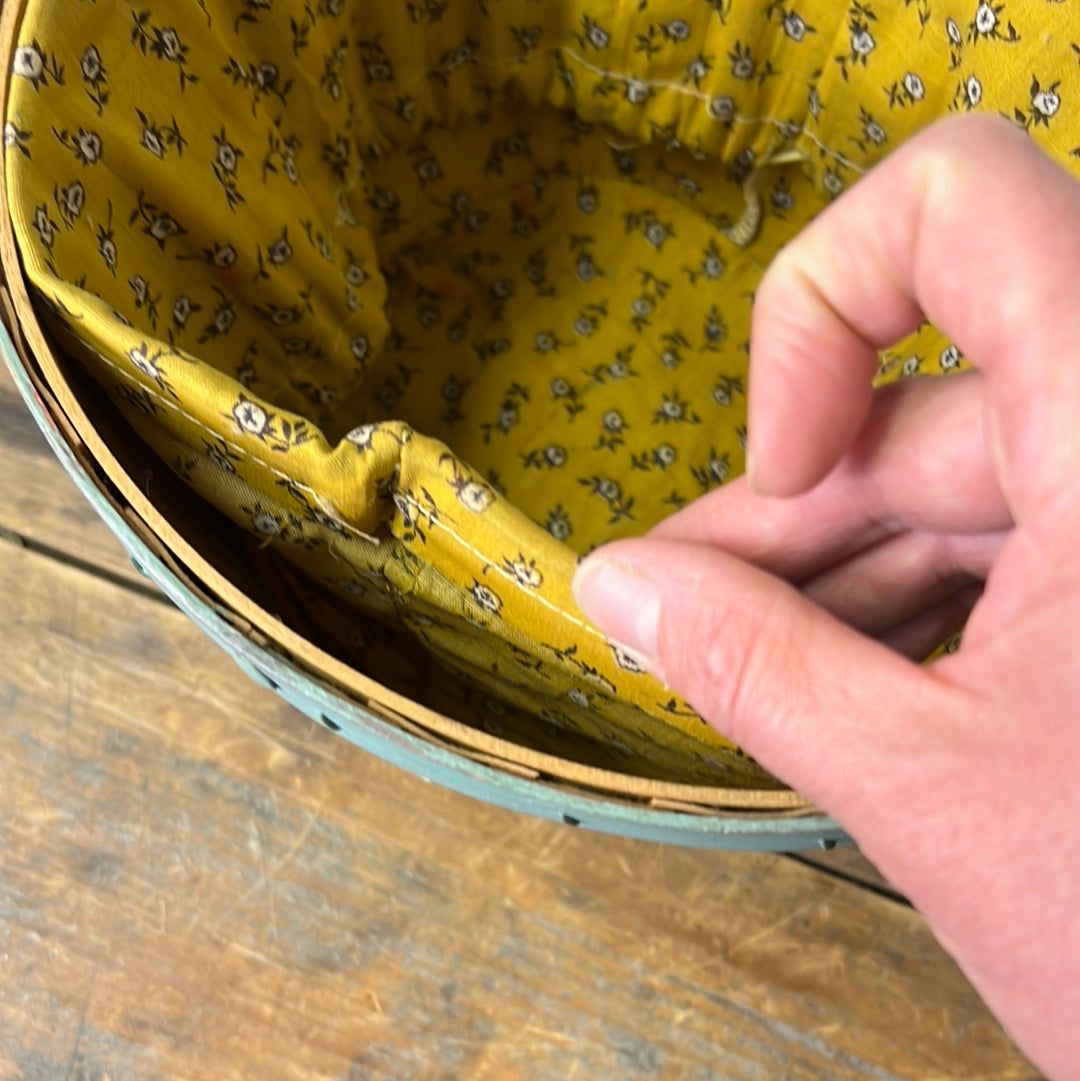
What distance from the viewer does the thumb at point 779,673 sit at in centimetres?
33

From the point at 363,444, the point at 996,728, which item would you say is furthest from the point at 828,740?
the point at 363,444

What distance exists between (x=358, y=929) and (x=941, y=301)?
453mm

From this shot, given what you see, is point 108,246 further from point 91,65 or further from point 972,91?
point 972,91

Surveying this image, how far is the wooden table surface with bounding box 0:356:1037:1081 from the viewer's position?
568 millimetres

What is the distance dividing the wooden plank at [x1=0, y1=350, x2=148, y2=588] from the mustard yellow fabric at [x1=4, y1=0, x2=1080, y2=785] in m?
0.15

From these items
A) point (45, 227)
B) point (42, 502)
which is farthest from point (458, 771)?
point (42, 502)

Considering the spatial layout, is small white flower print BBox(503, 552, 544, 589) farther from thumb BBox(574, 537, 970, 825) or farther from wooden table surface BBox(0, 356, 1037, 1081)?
wooden table surface BBox(0, 356, 1037, 1081)

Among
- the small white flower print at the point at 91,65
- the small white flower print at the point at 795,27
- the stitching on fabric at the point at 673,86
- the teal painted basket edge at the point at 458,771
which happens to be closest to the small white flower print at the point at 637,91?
the stitching on fabric at the point at 673,86

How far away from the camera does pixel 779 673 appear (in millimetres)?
357

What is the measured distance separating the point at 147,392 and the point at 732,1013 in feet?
1.49

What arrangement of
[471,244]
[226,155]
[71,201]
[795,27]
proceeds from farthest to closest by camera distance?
1. [471,244]
2. [795,27]
3. [226,155]
4. [71,201]

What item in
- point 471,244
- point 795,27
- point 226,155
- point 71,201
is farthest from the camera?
point 471,244

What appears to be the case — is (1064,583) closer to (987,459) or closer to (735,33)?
(987,459)

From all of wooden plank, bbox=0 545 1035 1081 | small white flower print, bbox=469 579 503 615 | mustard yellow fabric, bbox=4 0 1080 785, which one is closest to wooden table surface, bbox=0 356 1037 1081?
wooden plank, bbox=0 545 1035 1081
